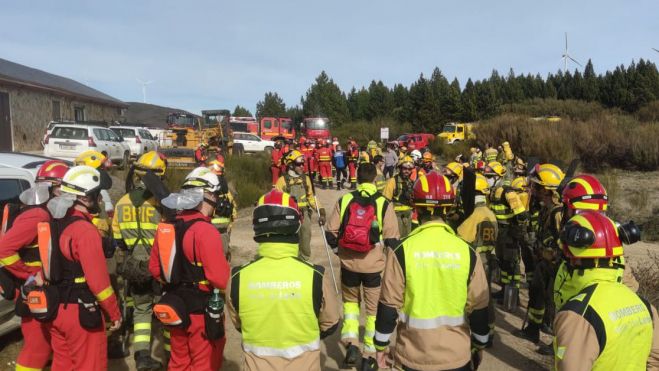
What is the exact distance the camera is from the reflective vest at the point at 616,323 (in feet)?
6.74

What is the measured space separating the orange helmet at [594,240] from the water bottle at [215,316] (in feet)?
7.14

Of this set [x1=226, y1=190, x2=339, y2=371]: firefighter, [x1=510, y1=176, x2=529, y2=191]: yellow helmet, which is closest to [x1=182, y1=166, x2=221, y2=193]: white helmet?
[x1=226, y1=190, x2=339, y2=371]: firefighter

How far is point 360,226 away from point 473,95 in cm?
4736

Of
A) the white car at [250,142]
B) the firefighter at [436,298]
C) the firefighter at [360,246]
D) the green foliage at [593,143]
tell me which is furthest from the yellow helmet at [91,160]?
the white car at [250,142]

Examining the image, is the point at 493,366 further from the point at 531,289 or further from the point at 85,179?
the point at 85,179

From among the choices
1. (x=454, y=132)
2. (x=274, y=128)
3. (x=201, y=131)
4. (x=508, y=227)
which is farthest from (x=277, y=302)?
(x=454, y=132)

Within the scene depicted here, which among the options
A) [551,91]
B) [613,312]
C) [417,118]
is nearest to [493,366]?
[613,312]

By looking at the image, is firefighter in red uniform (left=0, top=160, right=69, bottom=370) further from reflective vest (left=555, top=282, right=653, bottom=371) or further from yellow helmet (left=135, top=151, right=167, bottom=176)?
reflective vest (left=555, top=282, right=653, bottom=371)

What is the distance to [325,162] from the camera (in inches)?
654

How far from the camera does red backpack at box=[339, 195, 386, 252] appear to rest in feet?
14.4

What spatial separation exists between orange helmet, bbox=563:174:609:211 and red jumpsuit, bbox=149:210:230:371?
2.80 metres

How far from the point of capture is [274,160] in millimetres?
14492

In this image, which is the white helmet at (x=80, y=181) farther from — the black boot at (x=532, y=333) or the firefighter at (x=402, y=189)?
the firefighter at (x=402, y=189)

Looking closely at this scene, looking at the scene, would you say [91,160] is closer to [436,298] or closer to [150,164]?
[150,164]
